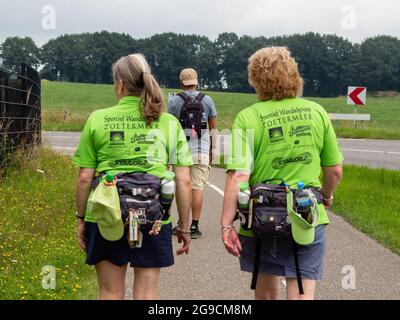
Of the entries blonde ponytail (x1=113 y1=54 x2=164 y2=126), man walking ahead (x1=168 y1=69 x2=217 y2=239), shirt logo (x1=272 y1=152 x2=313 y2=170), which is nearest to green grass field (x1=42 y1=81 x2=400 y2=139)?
man walking ahead (x1=168 y1=69 x2=217 y2=239)

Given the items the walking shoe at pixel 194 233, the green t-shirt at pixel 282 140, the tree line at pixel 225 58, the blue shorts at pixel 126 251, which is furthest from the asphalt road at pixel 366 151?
the tree line at pixel 225 58

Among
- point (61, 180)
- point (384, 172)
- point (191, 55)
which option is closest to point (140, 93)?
point (61, 180)

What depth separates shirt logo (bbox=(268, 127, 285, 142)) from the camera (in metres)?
3.57

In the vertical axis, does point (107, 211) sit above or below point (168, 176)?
below

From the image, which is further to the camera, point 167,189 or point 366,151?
point 366,151

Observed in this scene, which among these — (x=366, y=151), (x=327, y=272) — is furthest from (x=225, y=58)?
(x=327, y=272)

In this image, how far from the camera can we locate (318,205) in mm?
3654

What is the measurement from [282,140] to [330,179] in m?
0.48

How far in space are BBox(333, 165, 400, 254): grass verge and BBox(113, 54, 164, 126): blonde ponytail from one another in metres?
4.54

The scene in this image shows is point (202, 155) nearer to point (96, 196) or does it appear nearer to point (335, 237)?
point (335, 237)

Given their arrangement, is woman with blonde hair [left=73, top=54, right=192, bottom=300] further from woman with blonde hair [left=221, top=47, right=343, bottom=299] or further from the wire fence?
Answer: the wire fence

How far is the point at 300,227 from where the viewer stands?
347cm

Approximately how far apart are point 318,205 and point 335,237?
4553mm

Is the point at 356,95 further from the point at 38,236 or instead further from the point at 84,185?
the point at 84,185
